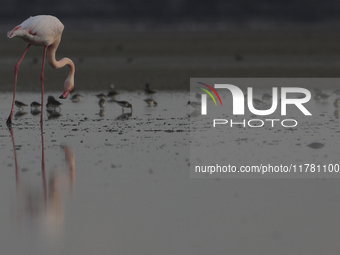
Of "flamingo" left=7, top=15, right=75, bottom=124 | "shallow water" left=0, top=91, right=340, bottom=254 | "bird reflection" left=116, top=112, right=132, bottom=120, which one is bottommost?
"shallow water" left=0, top=91, right=340, bottom=254

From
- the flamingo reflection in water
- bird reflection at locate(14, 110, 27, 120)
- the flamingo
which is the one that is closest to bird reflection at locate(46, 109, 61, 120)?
bird reflection at locate(14, 110, 27, 120)

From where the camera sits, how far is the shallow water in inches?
196

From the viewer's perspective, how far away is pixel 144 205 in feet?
19.7

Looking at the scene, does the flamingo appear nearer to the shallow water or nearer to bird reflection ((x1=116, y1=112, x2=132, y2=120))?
bird reflection ((x1=116, y1=112, x2=132, y2=120))

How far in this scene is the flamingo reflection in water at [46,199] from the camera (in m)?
5.43

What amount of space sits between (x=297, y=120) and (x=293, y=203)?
6261 mm

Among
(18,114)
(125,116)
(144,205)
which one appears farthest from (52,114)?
(144,205)

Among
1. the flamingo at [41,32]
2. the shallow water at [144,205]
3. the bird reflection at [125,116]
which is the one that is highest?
the flamingo at [41,32]

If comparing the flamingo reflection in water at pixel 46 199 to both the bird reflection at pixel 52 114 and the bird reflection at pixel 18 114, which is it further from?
the bird reflection at pixel 18 114

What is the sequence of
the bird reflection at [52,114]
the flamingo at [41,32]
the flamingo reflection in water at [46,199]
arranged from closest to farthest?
the flamingo reflection in water at [46,199]
the flamingo at [41,32]
the bird reflection at [52,114]

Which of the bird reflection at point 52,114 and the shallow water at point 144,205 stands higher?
the bird reflection at point 52,114

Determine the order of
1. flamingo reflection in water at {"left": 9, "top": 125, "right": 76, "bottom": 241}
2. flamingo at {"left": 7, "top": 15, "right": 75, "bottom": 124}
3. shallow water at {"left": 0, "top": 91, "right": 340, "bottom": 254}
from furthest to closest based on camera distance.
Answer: flamingo at {"left": 7, "top": 15, "right": 75, "bottom": 124}, flamingo reflection in water at {"left": 9, "top": 125, "right": 76, "bottom": 241}, shallow water at {"left": 0, "top": 91, "right": 340, "bottom": 254}

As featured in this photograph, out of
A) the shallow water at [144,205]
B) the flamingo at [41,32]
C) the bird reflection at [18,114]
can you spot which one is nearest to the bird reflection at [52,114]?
the bird reflection at [18,114]

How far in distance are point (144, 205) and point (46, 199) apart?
901 mm
